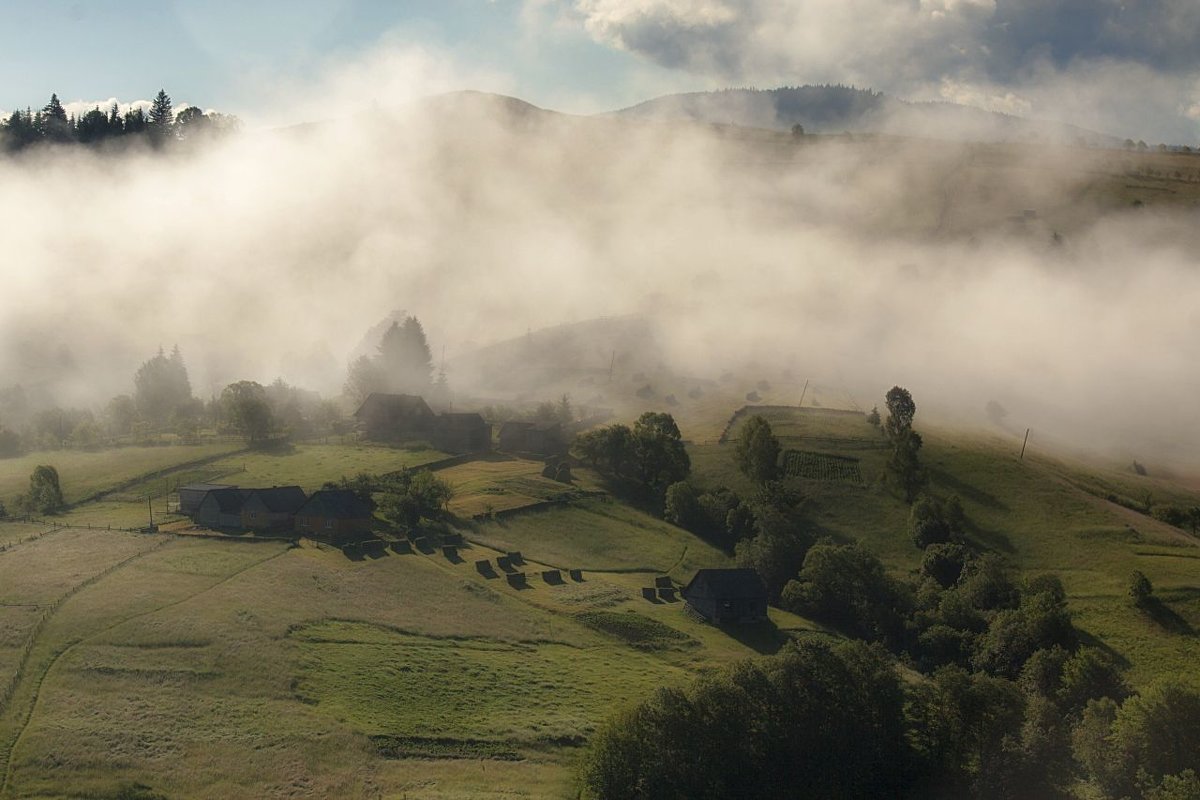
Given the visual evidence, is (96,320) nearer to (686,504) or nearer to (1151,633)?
(686,504)

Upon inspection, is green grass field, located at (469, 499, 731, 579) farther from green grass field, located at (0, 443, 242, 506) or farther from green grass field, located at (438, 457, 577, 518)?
green grass field, located at (0, 443, 242, 506)

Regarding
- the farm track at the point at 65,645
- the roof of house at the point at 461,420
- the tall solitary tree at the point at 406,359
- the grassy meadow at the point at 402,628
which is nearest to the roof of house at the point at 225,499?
the grassy meadow at the point at 402,628

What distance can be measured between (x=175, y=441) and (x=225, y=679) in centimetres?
7156

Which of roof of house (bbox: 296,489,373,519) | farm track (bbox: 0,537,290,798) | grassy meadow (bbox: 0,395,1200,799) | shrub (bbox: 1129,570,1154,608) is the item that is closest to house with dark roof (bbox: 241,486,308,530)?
roof of house (bbox: 296,489,373,519)

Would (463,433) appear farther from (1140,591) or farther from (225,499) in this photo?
(1140,591)

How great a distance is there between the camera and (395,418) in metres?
126

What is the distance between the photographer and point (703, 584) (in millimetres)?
80688

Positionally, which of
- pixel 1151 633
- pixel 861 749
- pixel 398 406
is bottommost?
pixel 861 749

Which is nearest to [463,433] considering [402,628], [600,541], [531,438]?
[531,438]

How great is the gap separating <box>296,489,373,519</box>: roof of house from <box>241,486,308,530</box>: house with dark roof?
1435 mm

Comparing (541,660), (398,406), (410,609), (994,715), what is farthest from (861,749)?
(398,406)

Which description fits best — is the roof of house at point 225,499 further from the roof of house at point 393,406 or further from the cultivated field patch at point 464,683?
the roof of house at point 393,406

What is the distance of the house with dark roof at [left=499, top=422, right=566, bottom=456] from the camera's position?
4798 inches

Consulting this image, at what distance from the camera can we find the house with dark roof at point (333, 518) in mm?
83750
